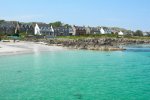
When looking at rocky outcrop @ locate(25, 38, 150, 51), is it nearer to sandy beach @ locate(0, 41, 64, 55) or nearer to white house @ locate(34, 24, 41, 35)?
sandy beach @ locate(0, 41, 64, 55)

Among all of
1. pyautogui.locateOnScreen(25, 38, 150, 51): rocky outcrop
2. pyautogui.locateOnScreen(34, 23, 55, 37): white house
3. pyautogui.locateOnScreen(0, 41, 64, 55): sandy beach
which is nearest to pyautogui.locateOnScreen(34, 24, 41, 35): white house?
pyautogui.locateOnScreen(34, 23, 55, 37): white house

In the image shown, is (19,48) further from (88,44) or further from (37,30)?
(37,30)

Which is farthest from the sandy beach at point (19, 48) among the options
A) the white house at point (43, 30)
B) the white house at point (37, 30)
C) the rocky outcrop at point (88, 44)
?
the white house at point (43, 30)

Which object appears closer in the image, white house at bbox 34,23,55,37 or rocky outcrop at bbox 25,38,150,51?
rocky outcrop at bbox 25,38,150,51

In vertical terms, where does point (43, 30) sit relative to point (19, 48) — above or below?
above

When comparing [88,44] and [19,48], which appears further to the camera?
[88,44]

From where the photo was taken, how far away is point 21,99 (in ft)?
72.9

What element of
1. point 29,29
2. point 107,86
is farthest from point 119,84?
point 29,29

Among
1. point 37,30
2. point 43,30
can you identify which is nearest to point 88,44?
point 37,30

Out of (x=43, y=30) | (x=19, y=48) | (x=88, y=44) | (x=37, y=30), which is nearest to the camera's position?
(x=19, y=48)

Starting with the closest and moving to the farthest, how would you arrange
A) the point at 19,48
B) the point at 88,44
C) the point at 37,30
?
the point at 19,48 < the point at 88,44 < the point at 37,30

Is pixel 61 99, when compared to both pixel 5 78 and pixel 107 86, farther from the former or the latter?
pixel 5 78

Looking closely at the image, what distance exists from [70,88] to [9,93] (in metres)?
5.23

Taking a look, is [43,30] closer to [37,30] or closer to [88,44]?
[37,30]
